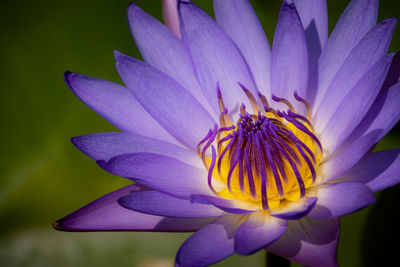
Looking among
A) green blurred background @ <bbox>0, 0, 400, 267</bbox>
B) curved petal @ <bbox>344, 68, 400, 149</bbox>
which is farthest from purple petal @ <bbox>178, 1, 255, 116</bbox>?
green blurred background @ <bbox>0, 0, 400, 267</bbox>

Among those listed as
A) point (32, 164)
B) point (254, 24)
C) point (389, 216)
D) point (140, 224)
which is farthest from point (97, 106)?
point (389, 216)

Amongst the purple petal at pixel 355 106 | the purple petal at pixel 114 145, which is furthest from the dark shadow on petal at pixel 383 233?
the purple petal at pixel 114 145

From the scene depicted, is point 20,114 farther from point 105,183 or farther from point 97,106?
point 97,106

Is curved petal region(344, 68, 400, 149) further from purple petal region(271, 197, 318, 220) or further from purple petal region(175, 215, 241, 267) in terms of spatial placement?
purple petal region(175, 215, 241, 267)

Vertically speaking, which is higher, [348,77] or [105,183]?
[348,77]

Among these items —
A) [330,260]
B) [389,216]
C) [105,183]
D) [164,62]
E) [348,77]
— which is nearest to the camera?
[330,260]

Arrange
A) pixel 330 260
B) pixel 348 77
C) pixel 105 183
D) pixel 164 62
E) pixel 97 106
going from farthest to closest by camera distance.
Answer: pixel 105 183 < pixel 164 62 < pixel 97 106 < pixel 348 77 < pixel 330 260

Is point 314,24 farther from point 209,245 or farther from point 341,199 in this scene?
point 209,245

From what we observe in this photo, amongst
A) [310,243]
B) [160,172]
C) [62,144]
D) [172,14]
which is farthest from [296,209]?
[62,144]
